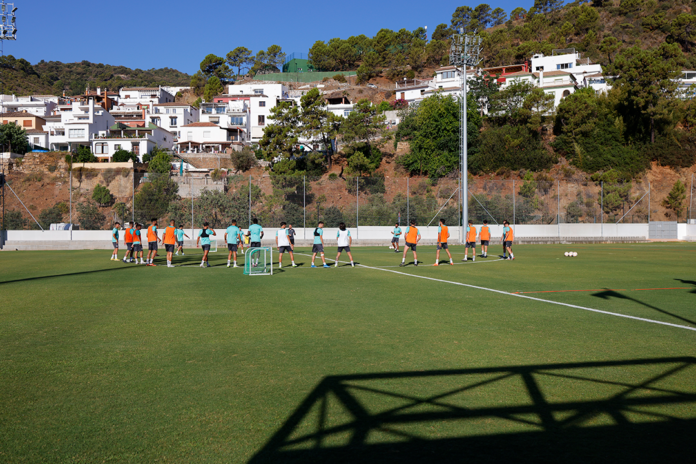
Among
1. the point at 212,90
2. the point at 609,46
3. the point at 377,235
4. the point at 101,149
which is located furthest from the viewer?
the point at 212,90

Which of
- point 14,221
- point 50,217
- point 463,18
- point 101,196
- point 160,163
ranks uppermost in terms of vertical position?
point 463,18

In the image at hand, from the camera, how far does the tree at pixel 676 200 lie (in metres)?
44.6

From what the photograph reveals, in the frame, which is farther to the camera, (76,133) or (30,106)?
(30,106)

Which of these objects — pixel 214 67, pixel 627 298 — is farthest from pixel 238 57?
pixel 627 298

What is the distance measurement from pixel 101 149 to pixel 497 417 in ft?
270

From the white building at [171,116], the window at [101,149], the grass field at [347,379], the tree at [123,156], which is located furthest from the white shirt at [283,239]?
the white building at [171,116]

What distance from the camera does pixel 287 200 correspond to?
3597 centimetres

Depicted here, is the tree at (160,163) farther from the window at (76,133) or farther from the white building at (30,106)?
the white building at (30,106)

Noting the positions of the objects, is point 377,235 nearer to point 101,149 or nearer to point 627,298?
point 627,298

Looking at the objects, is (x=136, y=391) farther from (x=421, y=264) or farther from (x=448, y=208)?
(x=448, y=208)

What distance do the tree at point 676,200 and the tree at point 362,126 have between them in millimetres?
34584

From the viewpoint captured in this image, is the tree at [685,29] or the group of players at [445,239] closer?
the group of players at [445,239]

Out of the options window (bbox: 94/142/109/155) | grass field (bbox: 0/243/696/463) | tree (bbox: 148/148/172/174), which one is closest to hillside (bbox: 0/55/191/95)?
window (bbox: 94/142/109/155)

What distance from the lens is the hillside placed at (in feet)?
434
